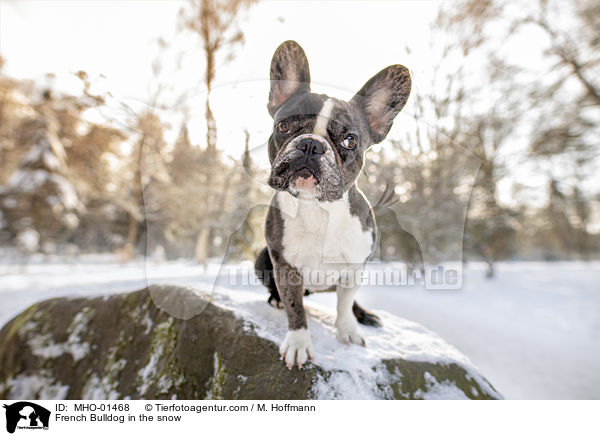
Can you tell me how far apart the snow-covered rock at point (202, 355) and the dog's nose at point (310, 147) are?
818mm

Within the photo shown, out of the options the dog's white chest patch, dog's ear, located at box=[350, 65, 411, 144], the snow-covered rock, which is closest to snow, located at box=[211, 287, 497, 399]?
the snow-covered rock

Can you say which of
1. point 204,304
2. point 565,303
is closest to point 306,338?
point 204,304

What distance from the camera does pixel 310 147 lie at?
0.76 m

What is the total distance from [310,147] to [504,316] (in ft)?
11.9

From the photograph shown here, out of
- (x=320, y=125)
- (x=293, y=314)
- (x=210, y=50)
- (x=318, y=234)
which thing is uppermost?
(x=210, y=50)

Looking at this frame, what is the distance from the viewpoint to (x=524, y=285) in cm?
481

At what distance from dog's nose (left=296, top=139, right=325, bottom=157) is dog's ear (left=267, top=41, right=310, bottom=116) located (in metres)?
0.31

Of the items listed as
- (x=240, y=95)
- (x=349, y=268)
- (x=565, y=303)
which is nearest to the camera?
(x=349, y=268)

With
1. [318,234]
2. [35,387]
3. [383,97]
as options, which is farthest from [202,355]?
[383,97]

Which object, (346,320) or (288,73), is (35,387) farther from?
(288,73)
